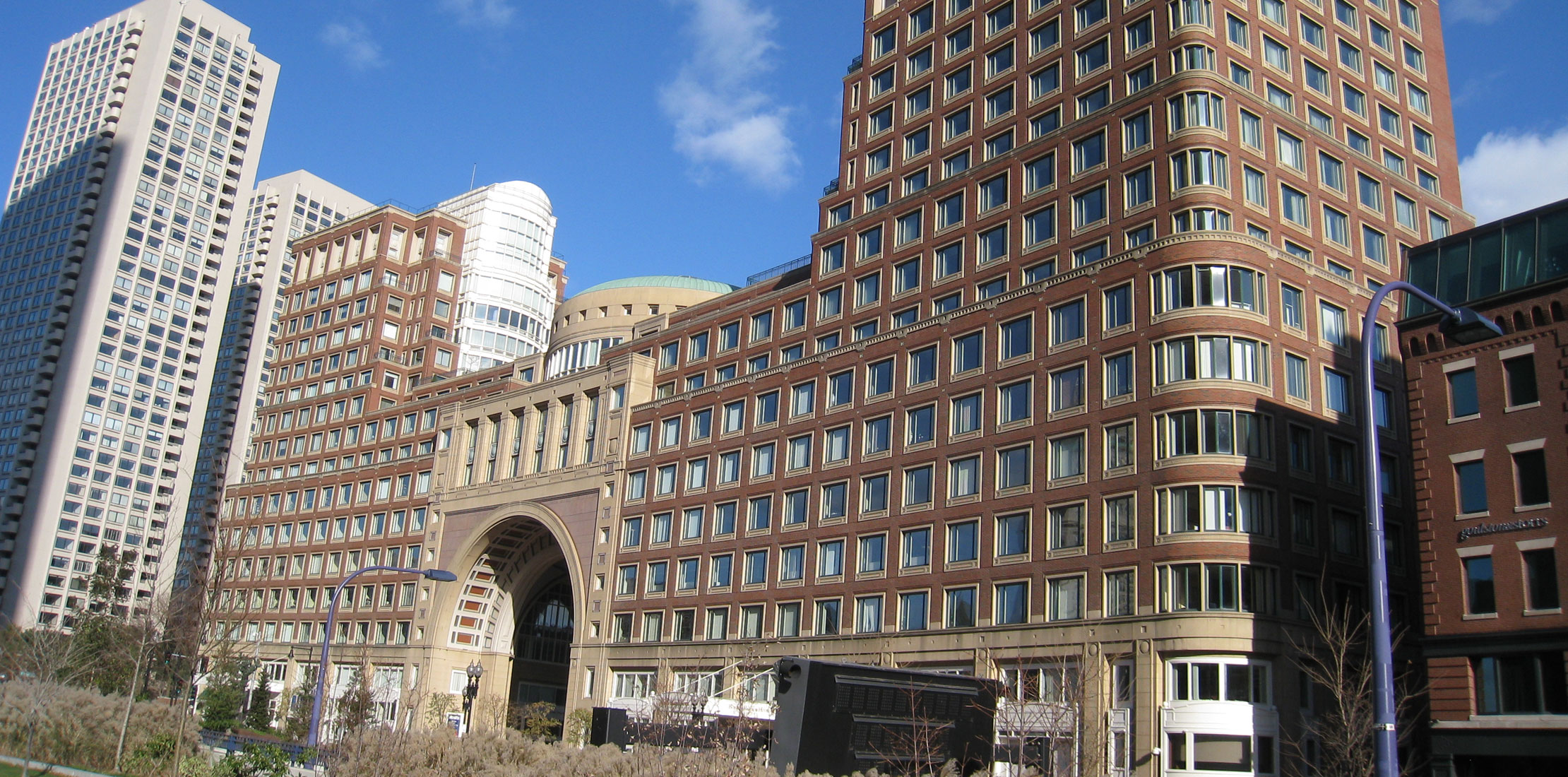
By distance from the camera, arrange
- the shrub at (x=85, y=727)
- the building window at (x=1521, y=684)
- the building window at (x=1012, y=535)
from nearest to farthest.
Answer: the building window at (x=1521, y=684)
the shrub at (x=85, y=727)
the building window at (x=1012, y=535)

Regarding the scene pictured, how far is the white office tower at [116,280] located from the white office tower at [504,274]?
44896mm

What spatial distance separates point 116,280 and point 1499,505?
537 ft

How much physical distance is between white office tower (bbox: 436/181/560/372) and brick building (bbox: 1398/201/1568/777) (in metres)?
93.5

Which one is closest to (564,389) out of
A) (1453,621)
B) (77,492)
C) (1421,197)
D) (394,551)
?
(394,551)

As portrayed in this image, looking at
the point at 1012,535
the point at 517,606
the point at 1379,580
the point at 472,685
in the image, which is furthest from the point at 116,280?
the point at 1379,580

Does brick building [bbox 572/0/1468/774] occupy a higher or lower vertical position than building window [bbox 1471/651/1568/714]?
higher

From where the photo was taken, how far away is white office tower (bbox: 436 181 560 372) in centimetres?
12988

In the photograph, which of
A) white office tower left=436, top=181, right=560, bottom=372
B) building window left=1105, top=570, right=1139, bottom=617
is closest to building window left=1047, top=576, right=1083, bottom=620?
building window left=1105, top=570, right=1139, bottom=617

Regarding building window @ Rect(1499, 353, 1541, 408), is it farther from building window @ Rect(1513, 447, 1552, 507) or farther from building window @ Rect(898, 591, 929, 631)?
building window @ Rect(898, 591, 929, 631)

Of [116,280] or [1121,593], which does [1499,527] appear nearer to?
[1121,593]

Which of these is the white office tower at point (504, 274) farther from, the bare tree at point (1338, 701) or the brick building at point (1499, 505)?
the brick building at point (1499, 505)

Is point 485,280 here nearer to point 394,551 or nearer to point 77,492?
point 394,551

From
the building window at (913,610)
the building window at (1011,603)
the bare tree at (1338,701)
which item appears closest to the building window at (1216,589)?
the bare tree at (1338,701)

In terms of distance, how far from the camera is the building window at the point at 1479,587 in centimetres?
4009
